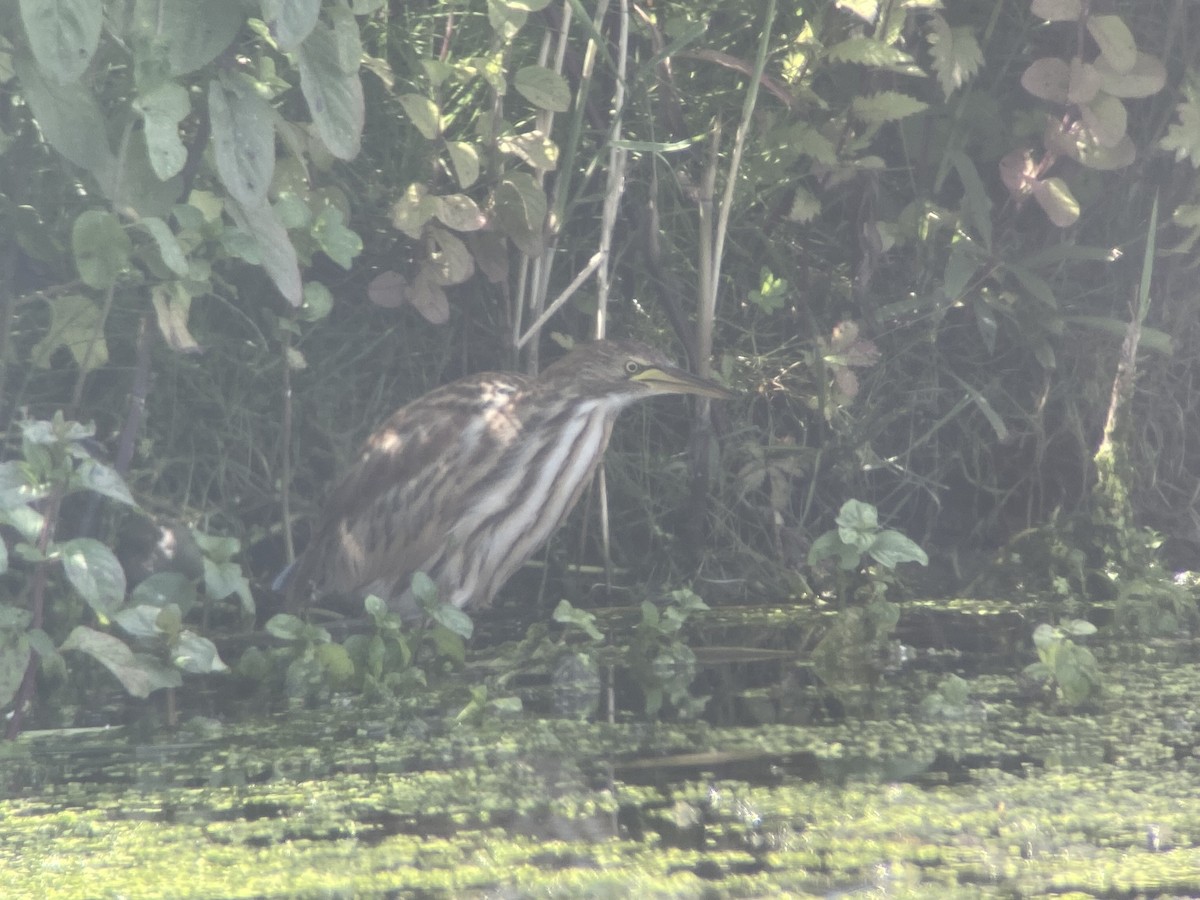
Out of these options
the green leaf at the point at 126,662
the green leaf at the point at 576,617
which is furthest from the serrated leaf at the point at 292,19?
the green leaf at the point at 576,617

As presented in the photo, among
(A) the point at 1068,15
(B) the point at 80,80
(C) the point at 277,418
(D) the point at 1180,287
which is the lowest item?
(C) the point at 277,418

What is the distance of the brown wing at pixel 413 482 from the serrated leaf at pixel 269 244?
2.76 ft

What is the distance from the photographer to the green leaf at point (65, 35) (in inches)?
91.1

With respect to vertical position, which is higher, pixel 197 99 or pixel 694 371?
pixel 197 99

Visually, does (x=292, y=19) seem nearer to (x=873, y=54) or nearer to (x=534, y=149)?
(x=534, y=149)

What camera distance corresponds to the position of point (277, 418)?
12.1 feet

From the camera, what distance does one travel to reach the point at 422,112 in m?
3.32

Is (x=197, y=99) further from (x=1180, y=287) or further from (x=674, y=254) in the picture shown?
(x=1180, y=287)

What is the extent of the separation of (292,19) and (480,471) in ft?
4.61

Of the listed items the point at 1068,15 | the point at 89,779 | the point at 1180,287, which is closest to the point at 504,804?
the point at 89,779

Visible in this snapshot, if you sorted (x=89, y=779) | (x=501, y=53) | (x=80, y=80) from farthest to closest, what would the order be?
(x=501, y=53) → (x=80, y=80) → (x=89, y=779)

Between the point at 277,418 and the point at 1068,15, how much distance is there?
5.99 ft

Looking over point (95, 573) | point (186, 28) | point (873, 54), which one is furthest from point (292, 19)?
point (873, 54)

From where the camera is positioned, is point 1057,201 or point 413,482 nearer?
point 1057,201
